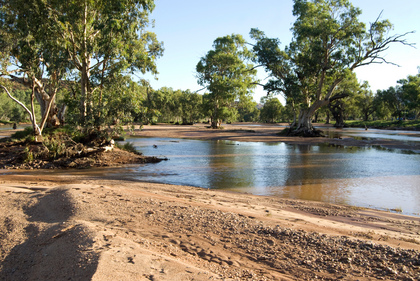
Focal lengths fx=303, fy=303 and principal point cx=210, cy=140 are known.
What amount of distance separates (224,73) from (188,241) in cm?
5190

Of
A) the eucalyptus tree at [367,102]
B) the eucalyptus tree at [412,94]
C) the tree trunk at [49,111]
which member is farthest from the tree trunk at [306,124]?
the eucalyptus tree at [367,102]

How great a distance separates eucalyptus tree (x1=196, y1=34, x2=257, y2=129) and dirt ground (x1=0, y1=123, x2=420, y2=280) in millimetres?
44731

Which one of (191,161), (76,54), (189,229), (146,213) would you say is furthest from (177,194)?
(76,54)

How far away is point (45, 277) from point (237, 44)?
56.2 meters

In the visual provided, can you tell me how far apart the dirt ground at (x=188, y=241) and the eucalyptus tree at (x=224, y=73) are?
44.7 m

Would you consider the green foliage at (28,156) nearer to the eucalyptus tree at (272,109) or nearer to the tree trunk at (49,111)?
the tree trunk at (49,111)

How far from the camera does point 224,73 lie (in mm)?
55031

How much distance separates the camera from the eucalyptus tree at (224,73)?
51344 millimetres

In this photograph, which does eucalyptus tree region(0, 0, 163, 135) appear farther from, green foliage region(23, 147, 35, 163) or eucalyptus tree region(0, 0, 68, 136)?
green foliage region(23, 147, 35, 163)

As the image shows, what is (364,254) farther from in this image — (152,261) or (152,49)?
(152,49)

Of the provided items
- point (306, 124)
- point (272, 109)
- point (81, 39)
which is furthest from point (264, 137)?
point (272, 109)

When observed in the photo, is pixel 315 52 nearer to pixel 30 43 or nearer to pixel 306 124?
pixel 306 124

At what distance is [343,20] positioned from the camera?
34.0m

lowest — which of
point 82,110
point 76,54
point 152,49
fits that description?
point 82,110
